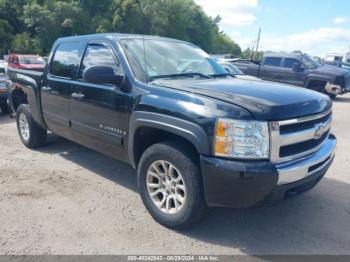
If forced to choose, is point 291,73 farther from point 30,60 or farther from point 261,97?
point 30,60

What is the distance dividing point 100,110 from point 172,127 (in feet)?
4.17

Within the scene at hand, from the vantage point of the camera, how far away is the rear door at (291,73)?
13.8 metres

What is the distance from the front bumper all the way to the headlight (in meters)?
0.07

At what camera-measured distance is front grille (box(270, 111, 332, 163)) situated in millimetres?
2855

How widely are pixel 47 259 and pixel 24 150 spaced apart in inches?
140

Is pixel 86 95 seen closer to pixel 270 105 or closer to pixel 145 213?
pixel 145 213

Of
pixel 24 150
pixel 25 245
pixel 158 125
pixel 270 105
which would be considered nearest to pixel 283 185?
pixel 270 105

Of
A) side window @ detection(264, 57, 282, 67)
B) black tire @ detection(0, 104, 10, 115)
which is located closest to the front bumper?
black tire @ detection(0, 104, 10, 115)

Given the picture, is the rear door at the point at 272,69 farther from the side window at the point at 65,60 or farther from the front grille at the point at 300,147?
the front grille at the point at 300,147

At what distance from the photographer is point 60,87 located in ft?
15.6

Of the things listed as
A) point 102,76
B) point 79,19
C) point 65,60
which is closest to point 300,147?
point 102,76

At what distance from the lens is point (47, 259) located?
2.89 metres

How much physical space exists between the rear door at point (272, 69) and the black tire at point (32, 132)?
1094 cm

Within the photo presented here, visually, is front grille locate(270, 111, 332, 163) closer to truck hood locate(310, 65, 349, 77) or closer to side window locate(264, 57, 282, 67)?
truck hood locate(310, 65, 349, 77)
